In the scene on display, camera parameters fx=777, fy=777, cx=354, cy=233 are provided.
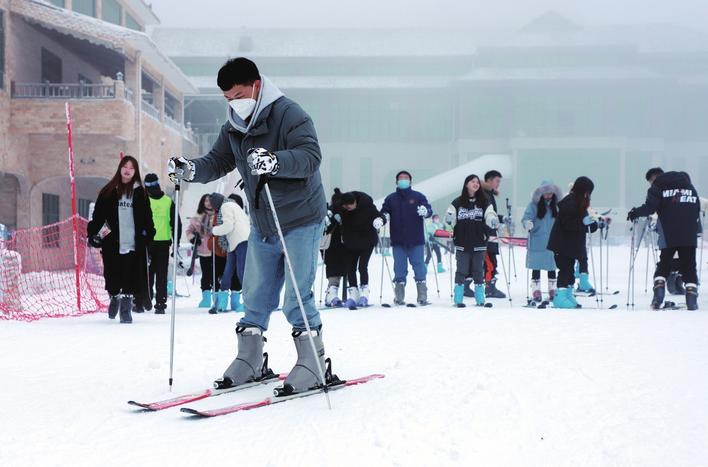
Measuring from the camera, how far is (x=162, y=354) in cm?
536

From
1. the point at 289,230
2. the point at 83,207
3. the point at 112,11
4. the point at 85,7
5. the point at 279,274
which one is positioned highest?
the point at 112,11

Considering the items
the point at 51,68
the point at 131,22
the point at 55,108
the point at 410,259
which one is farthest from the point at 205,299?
the point at 131,22

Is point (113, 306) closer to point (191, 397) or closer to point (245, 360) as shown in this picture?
point (245, 360)

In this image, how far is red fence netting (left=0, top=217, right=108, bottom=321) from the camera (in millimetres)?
8711

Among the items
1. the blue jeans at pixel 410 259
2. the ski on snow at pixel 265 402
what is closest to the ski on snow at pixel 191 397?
the ski on snow at pixel 265 402

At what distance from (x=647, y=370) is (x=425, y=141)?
33578 mm

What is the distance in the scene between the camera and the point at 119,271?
7453 millimetres

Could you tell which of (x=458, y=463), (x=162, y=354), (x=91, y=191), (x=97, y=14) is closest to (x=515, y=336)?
(x=162, y=354)

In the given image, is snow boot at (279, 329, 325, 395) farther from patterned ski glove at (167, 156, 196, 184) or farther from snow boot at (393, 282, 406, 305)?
snow boot at (393, 282, 406, 305)

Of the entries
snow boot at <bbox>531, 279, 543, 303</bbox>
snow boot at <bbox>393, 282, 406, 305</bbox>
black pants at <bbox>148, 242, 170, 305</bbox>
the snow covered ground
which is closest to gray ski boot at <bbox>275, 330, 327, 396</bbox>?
the snow covered ground

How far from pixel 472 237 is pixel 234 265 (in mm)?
2803

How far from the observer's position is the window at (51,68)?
18.4m

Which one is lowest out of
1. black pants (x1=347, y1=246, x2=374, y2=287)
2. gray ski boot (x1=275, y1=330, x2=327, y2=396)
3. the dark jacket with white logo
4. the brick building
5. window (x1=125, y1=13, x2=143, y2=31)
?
gray ski boot (x1=275, y1=330, x2=327, y2=396)

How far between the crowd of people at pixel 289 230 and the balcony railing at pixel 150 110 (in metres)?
12.0
